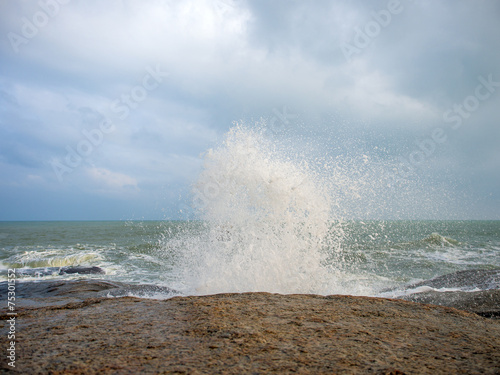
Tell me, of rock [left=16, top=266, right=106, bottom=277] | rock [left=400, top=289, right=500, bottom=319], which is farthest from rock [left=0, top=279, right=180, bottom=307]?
rock [left=400, top=289, right=500, bottom=319]

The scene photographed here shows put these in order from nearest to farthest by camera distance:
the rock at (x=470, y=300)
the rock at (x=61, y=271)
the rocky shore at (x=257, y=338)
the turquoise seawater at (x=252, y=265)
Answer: the rocky shore at (x=257, y=338), the rock at (x=470, y=300), the turquoise seawater at (x=252, y=265), the rock at (x=61, y=271)

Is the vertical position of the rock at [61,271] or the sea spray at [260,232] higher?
the sea spray at [260,232]

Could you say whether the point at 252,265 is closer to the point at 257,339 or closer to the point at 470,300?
the point at 470,300

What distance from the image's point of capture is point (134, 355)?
2150mm

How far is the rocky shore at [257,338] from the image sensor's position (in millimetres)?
1977

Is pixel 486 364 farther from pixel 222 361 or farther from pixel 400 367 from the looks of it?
pixel 222 361

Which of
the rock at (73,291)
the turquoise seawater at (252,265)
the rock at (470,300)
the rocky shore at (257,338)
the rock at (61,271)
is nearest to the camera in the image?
the rocky shore at (257,338)

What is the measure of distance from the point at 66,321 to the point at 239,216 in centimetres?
520

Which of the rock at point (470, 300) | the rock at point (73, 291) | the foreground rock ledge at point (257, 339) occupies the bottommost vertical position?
the rock at point (73, 291)

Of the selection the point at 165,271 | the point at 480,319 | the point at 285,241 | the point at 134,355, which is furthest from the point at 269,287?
the point at 165,271

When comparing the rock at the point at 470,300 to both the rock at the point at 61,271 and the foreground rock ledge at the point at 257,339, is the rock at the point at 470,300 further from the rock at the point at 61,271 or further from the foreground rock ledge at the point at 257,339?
the rock at the point at 61,271

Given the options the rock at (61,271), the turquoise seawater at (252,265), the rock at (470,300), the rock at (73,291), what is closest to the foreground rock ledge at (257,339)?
the rock at (470,300)

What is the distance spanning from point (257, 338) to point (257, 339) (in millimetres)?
22

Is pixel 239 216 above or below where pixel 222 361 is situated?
above
